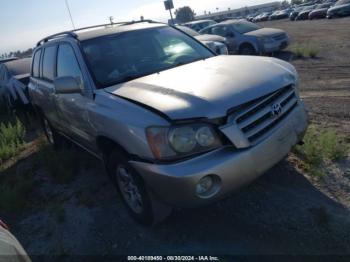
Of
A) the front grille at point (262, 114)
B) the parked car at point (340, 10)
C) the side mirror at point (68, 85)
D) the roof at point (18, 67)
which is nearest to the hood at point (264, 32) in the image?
the roof at point (18, 67)

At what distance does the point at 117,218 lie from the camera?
3.97 meters

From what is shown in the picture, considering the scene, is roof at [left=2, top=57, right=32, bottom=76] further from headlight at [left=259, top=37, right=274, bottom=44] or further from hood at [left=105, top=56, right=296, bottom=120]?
headlight at [left=259, top=37, right=274, bottom=44]

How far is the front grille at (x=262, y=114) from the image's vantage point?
3027mm

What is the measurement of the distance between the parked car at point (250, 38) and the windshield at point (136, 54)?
8.75 m

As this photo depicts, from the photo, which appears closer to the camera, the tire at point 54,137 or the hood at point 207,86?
the hood at point 207,86

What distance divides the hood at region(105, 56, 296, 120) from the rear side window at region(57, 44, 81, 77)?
75 centimetres

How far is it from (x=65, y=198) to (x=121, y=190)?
48.1 inches

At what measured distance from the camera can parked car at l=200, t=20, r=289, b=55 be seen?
42.5 feet

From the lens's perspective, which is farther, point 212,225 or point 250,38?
point 250,38

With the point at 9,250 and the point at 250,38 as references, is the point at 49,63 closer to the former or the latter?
the point at 9,250

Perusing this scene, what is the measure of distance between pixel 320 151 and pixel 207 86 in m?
1.91

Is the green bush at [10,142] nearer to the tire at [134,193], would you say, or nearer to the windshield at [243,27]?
the tire at [134,193]

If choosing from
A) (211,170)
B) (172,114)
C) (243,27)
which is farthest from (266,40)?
(211,170)

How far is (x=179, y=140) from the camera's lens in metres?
2.91
